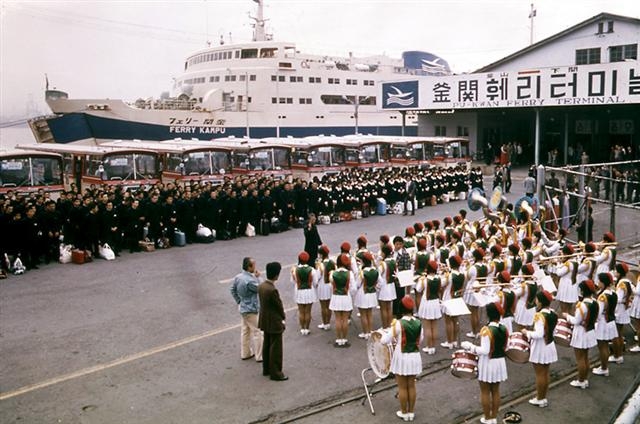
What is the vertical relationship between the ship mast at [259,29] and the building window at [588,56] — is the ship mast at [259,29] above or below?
above

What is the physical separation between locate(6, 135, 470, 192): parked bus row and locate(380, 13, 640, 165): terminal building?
5918 millimetres

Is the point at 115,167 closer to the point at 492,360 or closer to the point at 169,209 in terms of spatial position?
the point at 169,209

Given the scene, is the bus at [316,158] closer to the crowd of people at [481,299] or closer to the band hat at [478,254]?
the crowd of people at [481,299]

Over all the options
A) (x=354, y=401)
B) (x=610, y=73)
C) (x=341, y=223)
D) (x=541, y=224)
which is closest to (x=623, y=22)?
(x=610, y=73)

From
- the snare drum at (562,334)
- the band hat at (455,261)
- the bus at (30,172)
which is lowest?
the snare drum at (562,334)

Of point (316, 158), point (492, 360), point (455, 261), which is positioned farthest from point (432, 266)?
point (316, 158)

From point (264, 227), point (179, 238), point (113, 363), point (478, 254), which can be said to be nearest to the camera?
point (113, 363)

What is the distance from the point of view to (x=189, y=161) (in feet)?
76.2

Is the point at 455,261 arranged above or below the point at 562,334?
above

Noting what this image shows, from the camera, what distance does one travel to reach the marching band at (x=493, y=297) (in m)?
7.64

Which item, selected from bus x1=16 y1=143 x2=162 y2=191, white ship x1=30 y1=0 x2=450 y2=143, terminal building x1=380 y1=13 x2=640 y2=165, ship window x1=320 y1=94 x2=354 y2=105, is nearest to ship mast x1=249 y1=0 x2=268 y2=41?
white ship x1=30 y1=0 x2=450 y2=143

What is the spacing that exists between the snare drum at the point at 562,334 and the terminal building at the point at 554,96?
23003mm

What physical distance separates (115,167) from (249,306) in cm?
1402

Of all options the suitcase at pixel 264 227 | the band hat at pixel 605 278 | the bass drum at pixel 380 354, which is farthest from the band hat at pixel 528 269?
the suitcase at pixel 264 227
